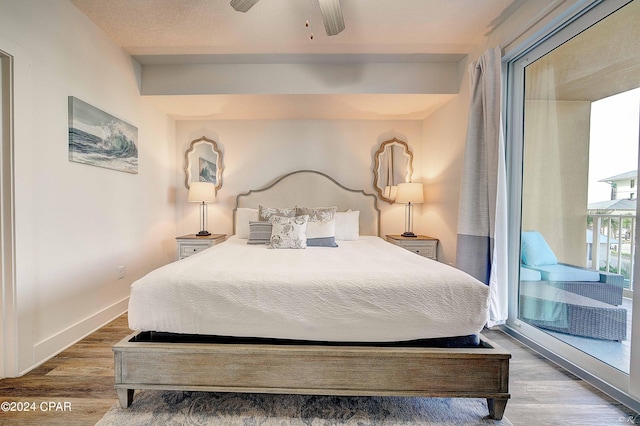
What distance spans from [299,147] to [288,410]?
2983 millimetres

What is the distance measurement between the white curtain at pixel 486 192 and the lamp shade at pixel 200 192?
2.77 meters

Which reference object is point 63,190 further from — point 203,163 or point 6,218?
point 203,163

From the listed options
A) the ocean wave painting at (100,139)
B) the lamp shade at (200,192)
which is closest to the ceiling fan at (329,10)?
the ocean wave painting at (100,139)

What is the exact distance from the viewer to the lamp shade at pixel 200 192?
338 cm

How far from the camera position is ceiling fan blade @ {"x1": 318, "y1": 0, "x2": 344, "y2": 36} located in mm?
1809

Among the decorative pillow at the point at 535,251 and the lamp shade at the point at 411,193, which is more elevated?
the lamp shade at the point at 411,193

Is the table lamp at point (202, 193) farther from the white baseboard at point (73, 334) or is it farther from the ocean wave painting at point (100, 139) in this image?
the white baseboard at point (73, 334)

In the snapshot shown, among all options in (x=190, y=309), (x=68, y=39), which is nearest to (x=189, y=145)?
(x=68, y=39)

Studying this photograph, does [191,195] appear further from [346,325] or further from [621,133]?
[621,133]

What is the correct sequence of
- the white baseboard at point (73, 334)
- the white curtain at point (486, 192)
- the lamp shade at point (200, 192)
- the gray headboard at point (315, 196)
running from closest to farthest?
1. the white baseboard at point (73, 334)
2. the white curtain at point (486, 192)
3. the lamp shade at point (200, 192)
4. the gray headboard at point (315, 196)

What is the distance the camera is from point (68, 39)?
2162 millimetres

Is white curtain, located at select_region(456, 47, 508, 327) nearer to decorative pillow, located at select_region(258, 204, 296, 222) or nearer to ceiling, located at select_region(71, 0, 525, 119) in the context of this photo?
ceiling, located at select_region(71, 0, 525, 119)

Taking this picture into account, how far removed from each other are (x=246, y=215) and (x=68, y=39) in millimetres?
2042

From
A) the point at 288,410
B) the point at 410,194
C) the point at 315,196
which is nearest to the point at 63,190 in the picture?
the point at 288,410
